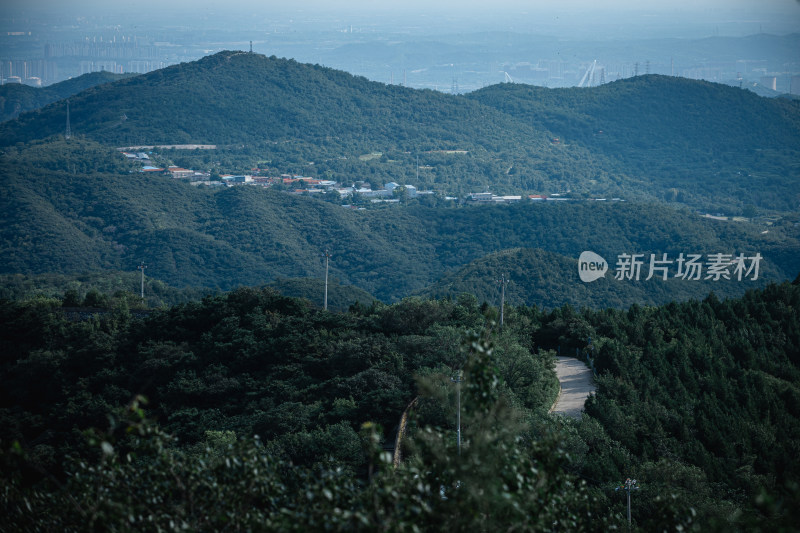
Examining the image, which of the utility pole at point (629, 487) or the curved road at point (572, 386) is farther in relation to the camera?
the curved road at point (572, 386)

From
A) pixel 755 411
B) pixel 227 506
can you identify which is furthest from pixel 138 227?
pixel 227 506

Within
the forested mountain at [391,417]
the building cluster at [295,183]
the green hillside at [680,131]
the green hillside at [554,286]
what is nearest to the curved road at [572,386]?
the forested mountain at [391,417]

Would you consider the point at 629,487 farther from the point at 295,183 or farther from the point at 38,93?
the point at 38,93

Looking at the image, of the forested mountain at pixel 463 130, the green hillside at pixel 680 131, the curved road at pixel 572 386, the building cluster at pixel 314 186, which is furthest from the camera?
the forested mountain at pixel 463 130

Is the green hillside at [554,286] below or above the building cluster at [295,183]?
below

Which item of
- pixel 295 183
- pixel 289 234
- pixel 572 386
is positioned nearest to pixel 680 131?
pixel 295 183

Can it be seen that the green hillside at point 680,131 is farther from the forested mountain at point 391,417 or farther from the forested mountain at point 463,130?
the forested mountain at point 391,417

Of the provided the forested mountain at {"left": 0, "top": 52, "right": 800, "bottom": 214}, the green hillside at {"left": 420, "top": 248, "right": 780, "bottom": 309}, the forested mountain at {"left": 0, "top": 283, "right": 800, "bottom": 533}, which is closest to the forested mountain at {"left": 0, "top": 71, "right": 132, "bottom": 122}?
the forested mountain at {"left": 0, "top": 52, "right": 800, "bottom": 214}
